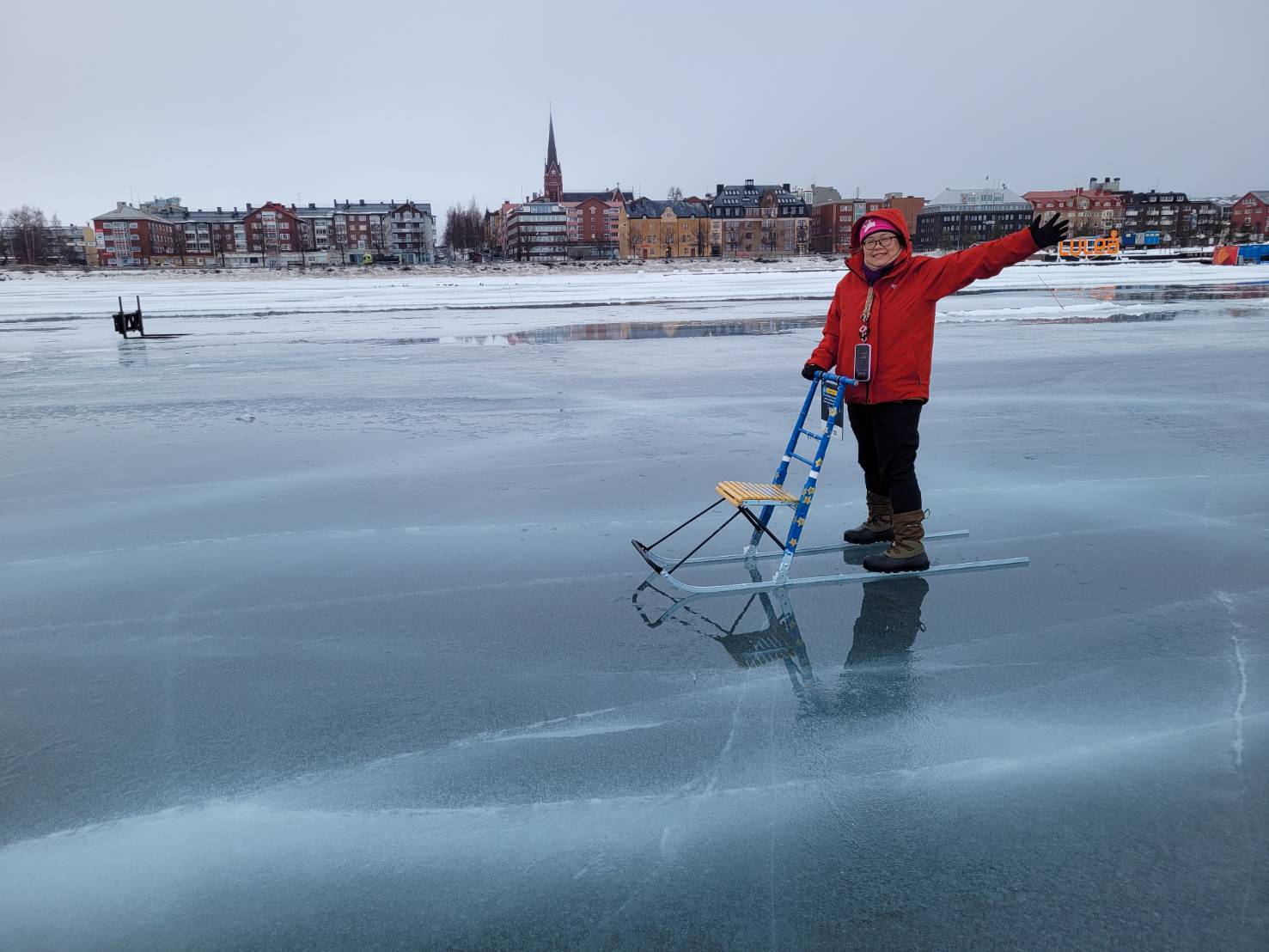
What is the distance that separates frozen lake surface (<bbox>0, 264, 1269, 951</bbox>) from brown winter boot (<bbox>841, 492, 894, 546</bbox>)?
0.29 meters

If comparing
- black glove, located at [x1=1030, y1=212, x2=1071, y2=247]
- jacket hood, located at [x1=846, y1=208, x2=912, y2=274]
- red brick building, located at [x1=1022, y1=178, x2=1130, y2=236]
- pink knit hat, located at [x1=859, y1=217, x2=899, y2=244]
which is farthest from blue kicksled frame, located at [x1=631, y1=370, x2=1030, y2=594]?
red brick building, located at [x1=1022, y1=178, x2=1130, y2=236]

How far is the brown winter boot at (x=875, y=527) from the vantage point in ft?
18.1

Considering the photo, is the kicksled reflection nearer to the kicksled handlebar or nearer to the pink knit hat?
the kicksled handlebar

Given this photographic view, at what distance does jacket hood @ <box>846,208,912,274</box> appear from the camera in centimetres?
457

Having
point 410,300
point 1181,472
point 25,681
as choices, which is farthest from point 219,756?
point 410,300

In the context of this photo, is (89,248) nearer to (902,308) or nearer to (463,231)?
(463,231)

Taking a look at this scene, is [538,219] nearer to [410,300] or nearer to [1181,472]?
[410,300]

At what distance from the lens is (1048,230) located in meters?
4.51

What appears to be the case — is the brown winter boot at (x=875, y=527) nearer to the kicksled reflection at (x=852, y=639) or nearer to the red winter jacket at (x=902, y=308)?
the kicksled reflection at (x=852, y=639)

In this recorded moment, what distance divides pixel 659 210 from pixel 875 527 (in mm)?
146270

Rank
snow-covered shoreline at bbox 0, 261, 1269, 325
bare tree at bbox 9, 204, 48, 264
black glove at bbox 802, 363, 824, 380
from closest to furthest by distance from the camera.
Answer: black glove at bbox 802, 363, 824, 380, snow-covered shoreline at bbox 0, 261, 1269, 325, bare tree at bbox 9, 204, 48, 264

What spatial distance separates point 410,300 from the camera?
3080 cm

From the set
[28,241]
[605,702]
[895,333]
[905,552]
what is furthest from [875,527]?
[28,241]

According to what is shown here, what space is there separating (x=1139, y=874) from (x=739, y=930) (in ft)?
3.75
